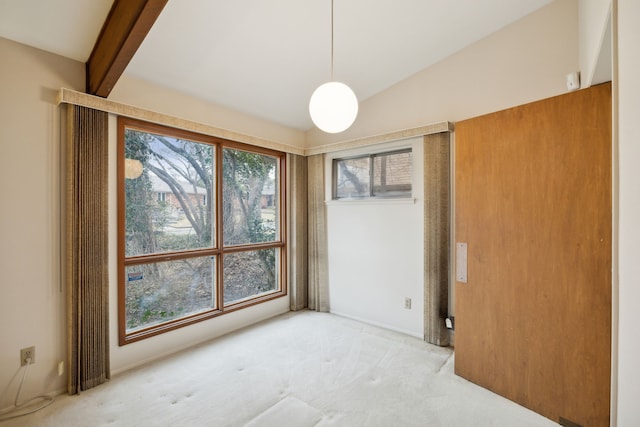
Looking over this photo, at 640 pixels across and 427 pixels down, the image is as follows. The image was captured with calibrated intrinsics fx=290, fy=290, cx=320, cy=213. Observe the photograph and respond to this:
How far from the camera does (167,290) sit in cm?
282

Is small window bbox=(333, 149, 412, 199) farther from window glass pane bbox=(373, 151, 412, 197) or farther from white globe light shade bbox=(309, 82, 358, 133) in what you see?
white globe light shade bbox=(309, 82, 358, 133)

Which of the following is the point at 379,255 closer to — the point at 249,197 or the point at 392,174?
the point at 392,174

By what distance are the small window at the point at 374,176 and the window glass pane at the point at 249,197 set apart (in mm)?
855

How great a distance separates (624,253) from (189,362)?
2.96 metres

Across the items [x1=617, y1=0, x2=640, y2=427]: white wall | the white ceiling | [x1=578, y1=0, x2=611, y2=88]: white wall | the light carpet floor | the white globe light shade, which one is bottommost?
the light carpet floor

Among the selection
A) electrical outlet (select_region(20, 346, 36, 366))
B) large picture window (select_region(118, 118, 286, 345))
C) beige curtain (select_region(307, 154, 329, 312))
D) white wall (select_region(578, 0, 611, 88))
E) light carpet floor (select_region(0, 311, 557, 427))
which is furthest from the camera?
beige curtain (select_region(307, 154, 329, 312))

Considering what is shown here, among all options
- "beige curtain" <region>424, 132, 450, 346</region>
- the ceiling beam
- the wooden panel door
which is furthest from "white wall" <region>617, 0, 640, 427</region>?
the ceiling beam

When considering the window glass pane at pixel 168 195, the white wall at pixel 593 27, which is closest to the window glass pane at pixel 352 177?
the window glass pane at pixel 168 195

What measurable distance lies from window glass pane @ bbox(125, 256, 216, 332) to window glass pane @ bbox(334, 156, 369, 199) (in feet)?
5.94

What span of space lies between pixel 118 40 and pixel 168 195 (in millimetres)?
1363

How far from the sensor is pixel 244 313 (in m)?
3.38

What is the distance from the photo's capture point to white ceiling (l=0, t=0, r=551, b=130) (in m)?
1.93

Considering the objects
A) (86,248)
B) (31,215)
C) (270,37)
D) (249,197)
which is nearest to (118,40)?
(270,37)

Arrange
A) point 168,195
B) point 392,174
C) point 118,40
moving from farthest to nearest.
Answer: point 392,174 → point 168,195 → point 118,40
